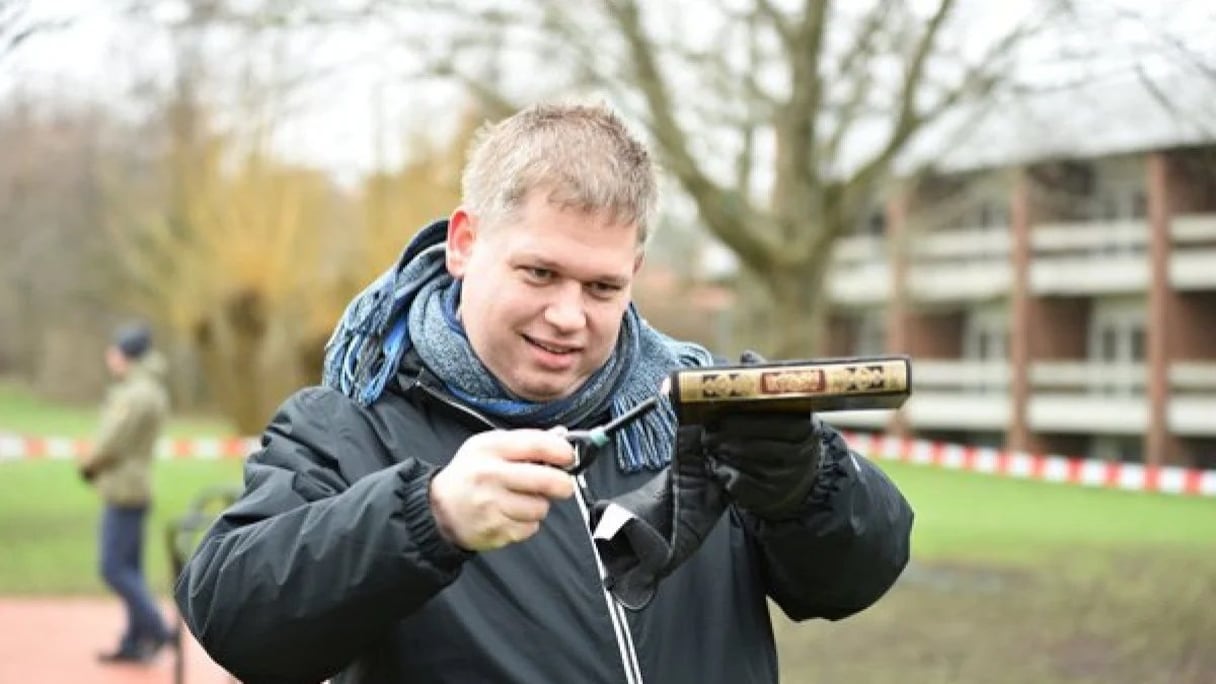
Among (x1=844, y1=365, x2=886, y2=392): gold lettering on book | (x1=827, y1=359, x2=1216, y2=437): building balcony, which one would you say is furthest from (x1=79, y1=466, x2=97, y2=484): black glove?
(x1=827, y1=359, x2=1216, y2=437): building balcony

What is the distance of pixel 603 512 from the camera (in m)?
2.14

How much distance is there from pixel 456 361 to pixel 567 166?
0.30 meters

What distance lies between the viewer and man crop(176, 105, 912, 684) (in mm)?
1932

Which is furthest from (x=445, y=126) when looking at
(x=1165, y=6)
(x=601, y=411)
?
(x=601, y=411)

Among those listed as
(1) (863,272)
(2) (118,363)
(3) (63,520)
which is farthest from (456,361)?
(1) (863,272)

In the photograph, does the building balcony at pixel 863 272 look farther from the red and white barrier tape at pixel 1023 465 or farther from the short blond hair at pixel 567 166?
the short blond hair at pixel 567 166

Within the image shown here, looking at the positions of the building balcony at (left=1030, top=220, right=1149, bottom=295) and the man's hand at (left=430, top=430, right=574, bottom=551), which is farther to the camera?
the building balcony at (left=1030, top=220, right=1149, bottom=295)

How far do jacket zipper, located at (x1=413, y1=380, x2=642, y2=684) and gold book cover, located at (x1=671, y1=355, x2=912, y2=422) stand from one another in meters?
0.29

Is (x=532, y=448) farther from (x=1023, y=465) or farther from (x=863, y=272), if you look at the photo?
(x=863, y=272)

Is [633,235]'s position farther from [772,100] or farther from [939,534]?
[939,534]

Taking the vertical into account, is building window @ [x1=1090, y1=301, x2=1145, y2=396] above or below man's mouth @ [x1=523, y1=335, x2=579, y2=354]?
below

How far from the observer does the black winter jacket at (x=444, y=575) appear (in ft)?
6.27

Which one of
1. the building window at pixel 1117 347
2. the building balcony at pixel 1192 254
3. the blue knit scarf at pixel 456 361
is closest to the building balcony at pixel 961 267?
the building window at pixel 1117 347

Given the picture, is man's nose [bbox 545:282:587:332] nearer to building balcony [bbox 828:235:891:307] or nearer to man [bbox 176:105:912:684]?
man [bbox 176:105:912:684]
